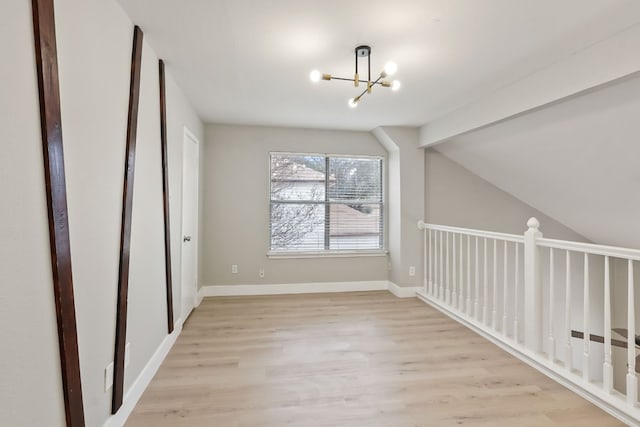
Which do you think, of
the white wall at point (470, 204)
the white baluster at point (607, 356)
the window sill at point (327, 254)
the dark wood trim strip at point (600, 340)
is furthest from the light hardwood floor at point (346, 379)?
the white wall at point (470, 204)

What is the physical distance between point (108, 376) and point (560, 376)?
2.83m

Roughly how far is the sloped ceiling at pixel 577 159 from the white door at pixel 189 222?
126 inches

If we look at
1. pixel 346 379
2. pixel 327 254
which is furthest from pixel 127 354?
pixel 327 254

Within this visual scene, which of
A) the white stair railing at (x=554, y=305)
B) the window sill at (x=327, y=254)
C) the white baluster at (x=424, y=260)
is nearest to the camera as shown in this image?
the white stair railing at (x=554, y=305)

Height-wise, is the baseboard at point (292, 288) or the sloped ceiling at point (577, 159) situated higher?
the sloped ceiling at point (577, 159)

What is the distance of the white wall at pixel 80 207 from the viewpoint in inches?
40.1

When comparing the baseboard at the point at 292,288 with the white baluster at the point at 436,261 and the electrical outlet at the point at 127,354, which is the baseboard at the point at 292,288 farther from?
the electrical outlet at the point at 127,354

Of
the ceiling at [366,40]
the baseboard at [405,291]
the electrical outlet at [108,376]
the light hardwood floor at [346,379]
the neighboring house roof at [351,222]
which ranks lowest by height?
the light hardwood floor at [346,379]

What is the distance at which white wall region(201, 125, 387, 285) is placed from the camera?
436 cm

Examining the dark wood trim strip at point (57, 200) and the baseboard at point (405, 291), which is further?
the baseboard at point (405, 291)

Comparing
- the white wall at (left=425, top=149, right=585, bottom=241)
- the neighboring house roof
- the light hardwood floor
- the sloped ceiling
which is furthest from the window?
the light hardwood floor

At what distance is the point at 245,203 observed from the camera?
14.5 ft

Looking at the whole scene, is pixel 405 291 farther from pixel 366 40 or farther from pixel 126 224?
pixel 126 224

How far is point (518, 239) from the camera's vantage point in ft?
9.05
